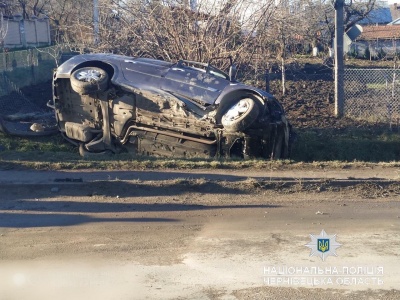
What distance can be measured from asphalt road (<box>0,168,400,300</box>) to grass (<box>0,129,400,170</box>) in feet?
1.17

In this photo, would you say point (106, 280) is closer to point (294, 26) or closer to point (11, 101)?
point (294, 26)

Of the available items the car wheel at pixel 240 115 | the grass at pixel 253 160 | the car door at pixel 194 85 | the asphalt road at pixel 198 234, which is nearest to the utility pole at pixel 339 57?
the grass at pixel 253 160

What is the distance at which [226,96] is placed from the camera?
10.4 m

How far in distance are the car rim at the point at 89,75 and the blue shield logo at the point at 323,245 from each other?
19.8 ft

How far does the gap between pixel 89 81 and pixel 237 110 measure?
2.89 m

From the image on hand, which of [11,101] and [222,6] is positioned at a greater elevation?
[222,6]

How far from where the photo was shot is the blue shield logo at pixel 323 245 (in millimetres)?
6375

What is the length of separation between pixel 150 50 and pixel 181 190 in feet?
25.9

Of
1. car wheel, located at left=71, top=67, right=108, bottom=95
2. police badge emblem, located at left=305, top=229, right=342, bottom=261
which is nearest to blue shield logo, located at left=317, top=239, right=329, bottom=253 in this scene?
police badge emblem, located at left=305, top=229, right=342, bottom=261

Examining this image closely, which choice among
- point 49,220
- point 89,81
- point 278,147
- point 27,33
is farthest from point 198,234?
point 27,33

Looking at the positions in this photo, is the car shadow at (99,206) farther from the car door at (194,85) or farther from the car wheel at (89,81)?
the car wheel at (89,81)

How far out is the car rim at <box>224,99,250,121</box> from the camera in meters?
9.98

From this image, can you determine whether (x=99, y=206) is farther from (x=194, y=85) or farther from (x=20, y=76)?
(x=20, y=76)

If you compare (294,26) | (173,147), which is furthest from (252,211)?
(294,26)
